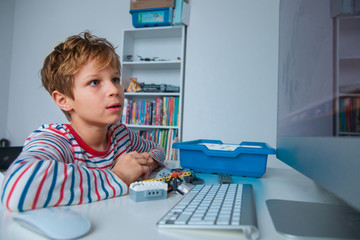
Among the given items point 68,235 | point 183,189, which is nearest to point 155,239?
point 68,235

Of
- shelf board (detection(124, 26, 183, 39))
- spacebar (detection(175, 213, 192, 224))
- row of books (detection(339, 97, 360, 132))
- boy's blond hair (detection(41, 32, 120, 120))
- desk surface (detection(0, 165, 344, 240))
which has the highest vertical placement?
shelf board (detection(124, 26, 183, 39))

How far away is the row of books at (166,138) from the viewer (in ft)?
7.45

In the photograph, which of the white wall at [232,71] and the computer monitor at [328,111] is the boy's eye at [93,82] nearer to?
the computer monitor at [328,111]

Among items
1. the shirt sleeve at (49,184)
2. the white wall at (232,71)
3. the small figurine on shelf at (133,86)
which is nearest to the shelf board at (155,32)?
the white wall at (232,71)

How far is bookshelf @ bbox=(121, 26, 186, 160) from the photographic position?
7.50 feet

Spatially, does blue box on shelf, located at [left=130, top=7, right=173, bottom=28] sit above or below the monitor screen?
above

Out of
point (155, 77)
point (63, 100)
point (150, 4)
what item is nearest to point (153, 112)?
point (155, 77)

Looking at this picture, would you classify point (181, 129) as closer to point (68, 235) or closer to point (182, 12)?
point (182, 12)

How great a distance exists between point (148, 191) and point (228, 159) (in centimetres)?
37

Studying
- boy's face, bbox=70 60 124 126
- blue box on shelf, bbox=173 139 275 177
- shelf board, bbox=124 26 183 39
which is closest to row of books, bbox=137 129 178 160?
shelf board, bbox=124 26 183 39

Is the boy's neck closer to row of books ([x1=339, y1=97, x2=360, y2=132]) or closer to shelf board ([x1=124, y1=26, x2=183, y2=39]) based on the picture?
row of books ([x1=339, y1=97, x2=360, y2=132])

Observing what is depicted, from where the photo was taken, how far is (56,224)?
12.4 inches

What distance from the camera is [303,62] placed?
0.57 meters

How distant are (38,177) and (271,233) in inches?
15.7
